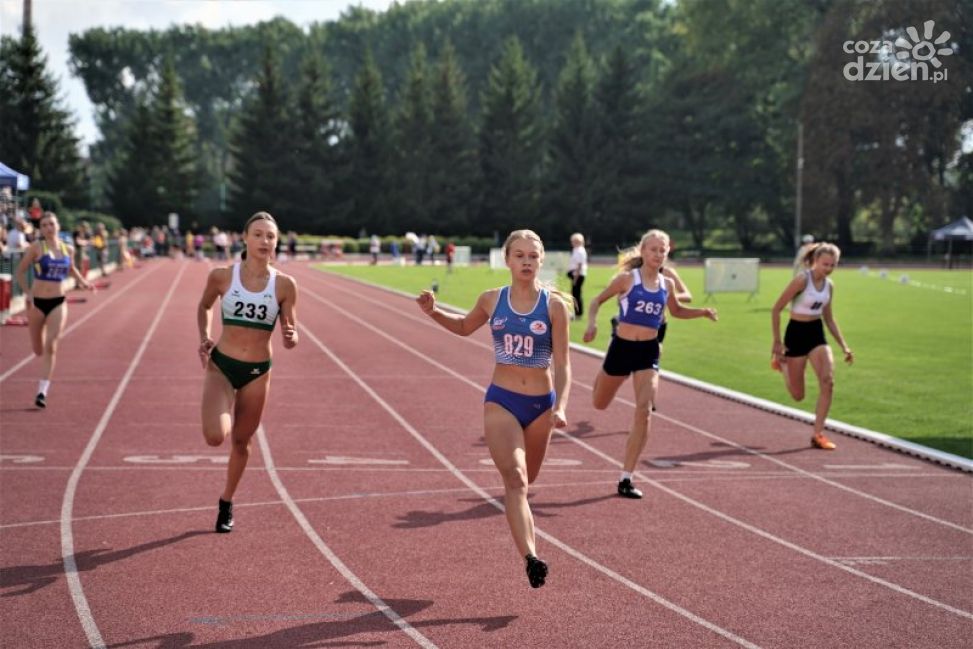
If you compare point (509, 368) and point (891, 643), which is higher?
point (509, 368)

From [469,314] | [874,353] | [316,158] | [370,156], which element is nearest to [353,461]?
[469,314]

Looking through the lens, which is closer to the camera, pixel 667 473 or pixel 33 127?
pixel 667 473

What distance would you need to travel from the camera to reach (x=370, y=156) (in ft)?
274

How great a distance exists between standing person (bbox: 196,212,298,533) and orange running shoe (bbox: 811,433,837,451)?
599 centimetres

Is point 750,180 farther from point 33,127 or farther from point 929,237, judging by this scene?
point 33,127

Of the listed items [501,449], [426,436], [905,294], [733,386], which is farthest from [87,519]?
[905,294]

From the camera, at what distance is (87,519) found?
8.12 metres

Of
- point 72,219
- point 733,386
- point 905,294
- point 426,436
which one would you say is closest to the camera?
point 426,436

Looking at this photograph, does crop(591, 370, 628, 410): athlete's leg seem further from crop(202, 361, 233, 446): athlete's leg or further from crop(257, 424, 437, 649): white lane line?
crop(202, 361, 233, 446): athlete's leg

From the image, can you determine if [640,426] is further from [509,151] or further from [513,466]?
[509,151]

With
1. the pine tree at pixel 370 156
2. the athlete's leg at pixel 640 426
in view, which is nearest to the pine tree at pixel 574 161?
the pine tree at pixel 370 156

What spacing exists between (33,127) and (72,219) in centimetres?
1964

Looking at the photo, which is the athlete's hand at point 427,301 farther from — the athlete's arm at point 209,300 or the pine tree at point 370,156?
the pine tree at point 370,156

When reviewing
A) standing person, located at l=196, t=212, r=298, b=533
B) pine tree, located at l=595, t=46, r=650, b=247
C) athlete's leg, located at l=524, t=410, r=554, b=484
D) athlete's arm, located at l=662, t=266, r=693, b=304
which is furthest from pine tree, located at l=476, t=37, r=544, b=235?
athlete's leg, located at l=524, t=410, r=554, b=484
